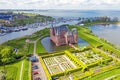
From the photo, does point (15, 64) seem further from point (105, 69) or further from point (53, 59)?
point (105, 69)

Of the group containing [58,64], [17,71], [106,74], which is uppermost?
Answer: [17,71]

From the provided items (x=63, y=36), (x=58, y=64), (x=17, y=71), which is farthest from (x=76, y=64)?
(x=63, y=36)

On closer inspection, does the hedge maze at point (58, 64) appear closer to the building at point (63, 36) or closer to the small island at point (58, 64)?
the small island at point (58, 64)

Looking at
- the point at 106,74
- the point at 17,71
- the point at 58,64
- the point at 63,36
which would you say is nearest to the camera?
the point at 106,74

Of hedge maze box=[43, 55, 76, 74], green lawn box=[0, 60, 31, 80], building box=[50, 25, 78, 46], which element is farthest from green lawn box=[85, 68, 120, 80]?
building box=[50, 25, 78, 46]

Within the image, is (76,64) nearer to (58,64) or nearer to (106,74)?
(58,64)

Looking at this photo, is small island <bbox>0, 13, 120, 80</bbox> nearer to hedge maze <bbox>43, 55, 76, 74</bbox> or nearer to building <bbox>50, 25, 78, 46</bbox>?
hedge maze <bbox>43, 55, 76, 74</bbox>

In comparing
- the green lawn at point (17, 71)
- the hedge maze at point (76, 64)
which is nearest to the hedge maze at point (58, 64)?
the hedge maze at point (76, 64)

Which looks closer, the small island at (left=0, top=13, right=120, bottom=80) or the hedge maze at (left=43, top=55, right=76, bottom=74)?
the small island at (left=0, top=13, right=120, bottom=80)
